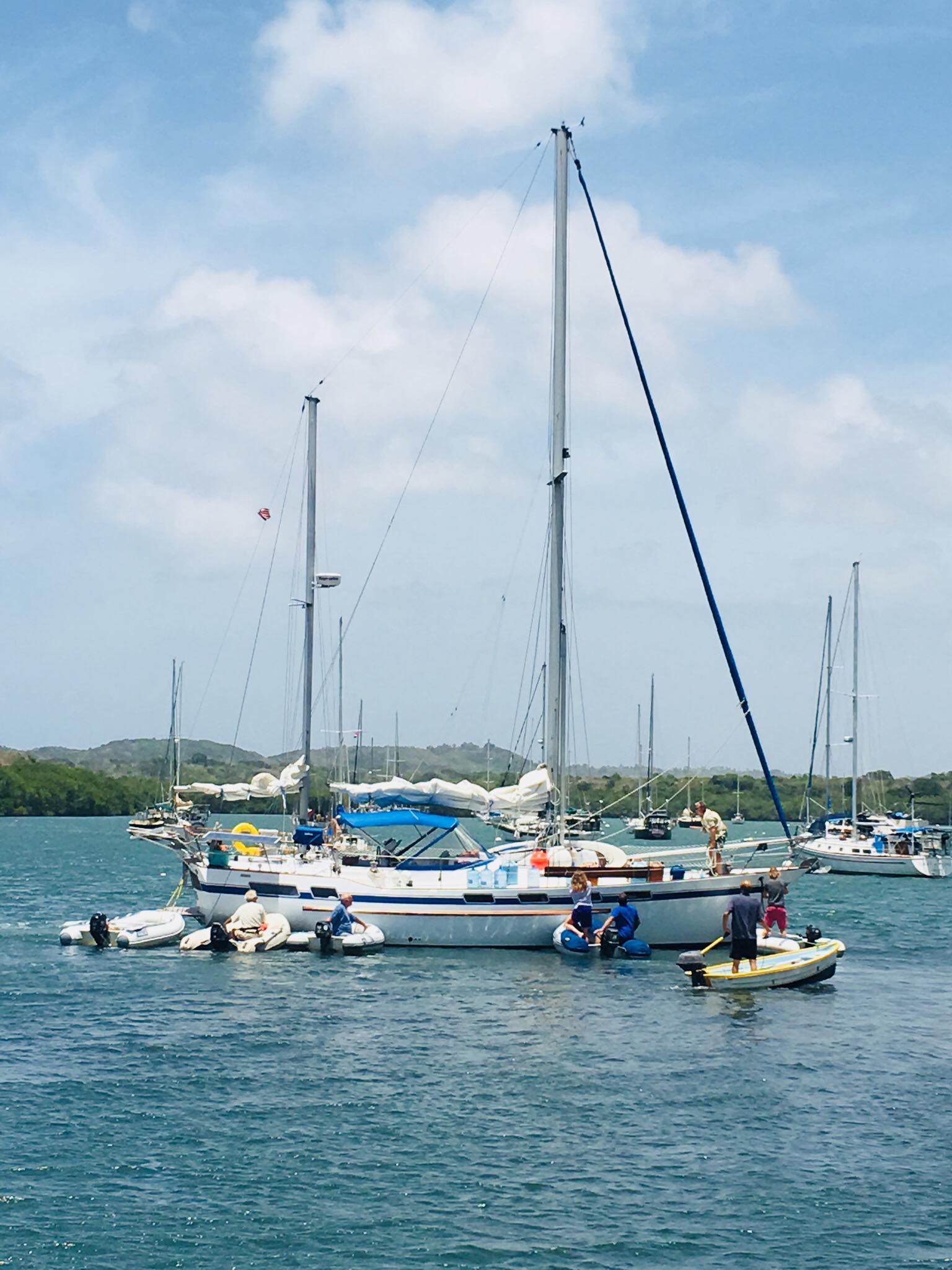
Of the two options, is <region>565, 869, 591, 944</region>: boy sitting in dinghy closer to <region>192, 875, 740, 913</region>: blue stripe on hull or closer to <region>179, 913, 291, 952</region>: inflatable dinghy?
<region>192, 875, 740, 913</region>: blue stripe on hull

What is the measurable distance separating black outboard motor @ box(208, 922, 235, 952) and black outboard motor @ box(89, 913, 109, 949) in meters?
3.60

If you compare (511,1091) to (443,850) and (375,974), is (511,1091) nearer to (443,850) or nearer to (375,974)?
(375,974)

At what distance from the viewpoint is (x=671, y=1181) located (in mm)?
18484

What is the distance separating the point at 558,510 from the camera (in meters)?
39.9

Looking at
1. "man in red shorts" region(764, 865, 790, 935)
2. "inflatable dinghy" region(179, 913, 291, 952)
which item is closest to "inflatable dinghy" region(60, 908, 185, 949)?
"inflatable dinghy" region(179, 913, 291, 952)

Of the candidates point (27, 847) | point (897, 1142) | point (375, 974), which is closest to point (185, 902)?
point (375, 974)

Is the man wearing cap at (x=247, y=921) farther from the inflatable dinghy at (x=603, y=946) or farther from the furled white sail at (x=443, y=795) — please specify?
the inflatable dinghy at (x=603, y=946)

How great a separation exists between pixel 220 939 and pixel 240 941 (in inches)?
22.3

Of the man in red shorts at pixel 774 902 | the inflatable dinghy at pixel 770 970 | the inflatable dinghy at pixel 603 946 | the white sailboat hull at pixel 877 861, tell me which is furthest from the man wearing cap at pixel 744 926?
the white sailboat hull at pixel 877 861

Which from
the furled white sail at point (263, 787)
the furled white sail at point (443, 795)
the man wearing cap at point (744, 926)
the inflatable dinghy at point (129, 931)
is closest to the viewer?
the man wearing cap at point (744, 926)

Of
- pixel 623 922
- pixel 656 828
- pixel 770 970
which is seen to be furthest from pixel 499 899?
pixel 656 828

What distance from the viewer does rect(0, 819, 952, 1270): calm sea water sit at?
53.6ft

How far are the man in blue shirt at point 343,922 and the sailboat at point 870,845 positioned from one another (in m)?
54.5

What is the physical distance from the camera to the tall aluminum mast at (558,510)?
3916 cm
